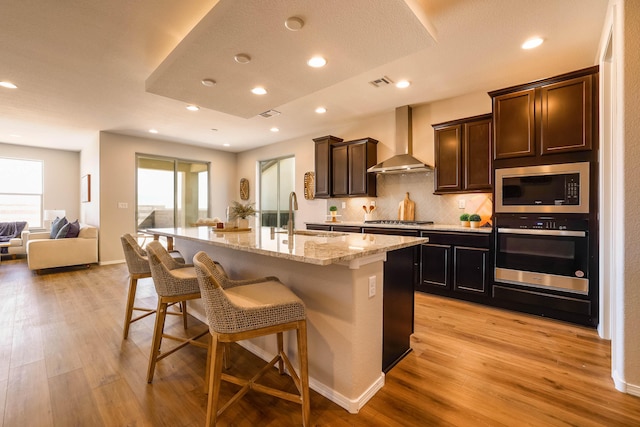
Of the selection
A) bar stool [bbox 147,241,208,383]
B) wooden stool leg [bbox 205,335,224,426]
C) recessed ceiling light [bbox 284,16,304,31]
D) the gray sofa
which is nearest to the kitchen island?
bar stool [bbox 147,241,208,383]

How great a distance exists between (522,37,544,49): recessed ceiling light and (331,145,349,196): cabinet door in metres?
2.72

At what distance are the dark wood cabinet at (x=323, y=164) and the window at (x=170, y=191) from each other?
10.6ft

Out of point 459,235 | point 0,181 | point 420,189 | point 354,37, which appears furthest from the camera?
point 0,181

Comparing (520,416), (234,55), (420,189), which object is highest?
(234,55)

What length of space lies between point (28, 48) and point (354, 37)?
10.1ft

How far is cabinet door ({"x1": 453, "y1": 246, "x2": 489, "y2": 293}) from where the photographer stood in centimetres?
329

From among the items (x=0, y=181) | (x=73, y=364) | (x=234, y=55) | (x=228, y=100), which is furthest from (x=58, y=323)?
(x=0, y=181)

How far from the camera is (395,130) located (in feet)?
15.1

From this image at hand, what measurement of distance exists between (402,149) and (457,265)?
6.18 feet

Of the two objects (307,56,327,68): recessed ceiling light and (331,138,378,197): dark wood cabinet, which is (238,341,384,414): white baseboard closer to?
(307,56,327,68): recessed ceiling light

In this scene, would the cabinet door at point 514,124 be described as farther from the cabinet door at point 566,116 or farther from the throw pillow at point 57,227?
the throw pillow at point 57,227

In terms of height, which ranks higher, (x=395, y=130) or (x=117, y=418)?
(x=395, y=130)

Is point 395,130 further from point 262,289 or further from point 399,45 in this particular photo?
point 262,289

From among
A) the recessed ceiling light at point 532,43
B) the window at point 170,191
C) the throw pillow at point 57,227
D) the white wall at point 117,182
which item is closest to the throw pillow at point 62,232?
the throw pillow at point 57,227
